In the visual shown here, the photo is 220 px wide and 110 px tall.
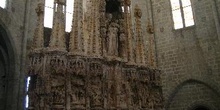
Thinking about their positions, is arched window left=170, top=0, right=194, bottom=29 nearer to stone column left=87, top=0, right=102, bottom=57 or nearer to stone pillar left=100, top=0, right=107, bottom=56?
stone pillar left=100, top=0, right=107, bottom=56

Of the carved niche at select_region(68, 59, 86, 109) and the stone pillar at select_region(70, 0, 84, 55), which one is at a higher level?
the stone pillar at select_region(70, 0, 84, 55)

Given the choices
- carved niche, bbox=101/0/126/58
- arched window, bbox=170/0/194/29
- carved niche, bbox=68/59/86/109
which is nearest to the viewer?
carved niche, bbox=68/59/86/109

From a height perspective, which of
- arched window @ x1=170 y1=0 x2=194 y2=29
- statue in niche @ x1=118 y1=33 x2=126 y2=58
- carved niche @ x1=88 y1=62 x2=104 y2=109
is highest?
arched window @ x1=170 y1=0 x2=194 y2=29

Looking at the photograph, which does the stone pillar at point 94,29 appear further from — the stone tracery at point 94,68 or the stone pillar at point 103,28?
the stone pillar at point 103,28

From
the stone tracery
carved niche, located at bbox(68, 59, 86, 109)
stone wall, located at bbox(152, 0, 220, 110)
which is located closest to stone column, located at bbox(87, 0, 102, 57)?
the stone tracery

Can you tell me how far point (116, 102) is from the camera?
21.4ft

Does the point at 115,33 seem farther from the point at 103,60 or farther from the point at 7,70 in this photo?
the point at 7,70

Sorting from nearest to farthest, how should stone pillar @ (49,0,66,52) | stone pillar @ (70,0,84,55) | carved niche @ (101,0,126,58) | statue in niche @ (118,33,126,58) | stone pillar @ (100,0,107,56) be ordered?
stone pillar @ (49,0,66,52) < stone pillar @ (70,0,84,55) < stone pillar @ (100,0,107,56) < carved niche @ (101,0,126,58) < statue in niche @ (118,33,126,58)

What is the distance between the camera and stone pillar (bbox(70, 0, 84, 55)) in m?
6.36

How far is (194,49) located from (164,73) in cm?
178

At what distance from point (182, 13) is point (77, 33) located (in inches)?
329

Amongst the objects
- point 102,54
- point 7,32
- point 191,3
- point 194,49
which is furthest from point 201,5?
point 7,32

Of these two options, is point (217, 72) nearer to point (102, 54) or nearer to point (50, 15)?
point (102, 54)

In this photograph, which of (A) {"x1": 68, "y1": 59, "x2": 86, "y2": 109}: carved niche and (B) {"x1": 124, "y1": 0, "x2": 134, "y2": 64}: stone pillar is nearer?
(A) {"x1": 68, "y1": 59, "x2": 86, "y2": 109}: carved niche
